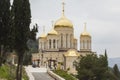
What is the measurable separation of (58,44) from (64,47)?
68.3 inches

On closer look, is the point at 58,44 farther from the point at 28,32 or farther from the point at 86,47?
the point at 28,32

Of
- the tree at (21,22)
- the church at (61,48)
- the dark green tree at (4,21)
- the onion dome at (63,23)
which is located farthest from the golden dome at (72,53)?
the dark green tree at (4,21)

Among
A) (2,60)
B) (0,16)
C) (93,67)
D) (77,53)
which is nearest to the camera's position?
(0,16)

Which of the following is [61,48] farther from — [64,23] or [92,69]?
[92,69]

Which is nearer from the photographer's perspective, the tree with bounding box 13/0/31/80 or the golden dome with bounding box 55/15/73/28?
the tree with bounding box 13/0/31/80

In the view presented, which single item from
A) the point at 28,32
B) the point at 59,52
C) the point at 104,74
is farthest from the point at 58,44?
the point at 28,32

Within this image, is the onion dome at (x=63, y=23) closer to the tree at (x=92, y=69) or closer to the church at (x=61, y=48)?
the church at (x=61, y=48)

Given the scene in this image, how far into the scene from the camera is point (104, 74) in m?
56.1

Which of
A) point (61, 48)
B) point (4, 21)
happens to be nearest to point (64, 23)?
point (61, 48)

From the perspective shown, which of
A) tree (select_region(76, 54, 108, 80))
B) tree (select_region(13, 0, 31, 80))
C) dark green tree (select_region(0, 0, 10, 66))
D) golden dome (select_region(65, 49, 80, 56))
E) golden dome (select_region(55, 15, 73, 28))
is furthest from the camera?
golden dome (select_region(55, 15, 73, 28))

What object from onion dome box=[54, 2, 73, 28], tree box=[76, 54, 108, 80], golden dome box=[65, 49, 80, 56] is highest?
onion dome box=[54, 2, 73, 28]

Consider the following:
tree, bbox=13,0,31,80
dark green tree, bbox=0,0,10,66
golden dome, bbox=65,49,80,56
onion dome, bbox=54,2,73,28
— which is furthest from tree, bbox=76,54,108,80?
onion dome, bbox=54,2,73,28

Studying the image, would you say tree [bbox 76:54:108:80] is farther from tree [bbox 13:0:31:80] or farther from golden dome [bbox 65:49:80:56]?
golden dome [bbox 65:49:80:56]

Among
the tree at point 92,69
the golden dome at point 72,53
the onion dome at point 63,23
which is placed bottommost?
the tree at point 92,69
